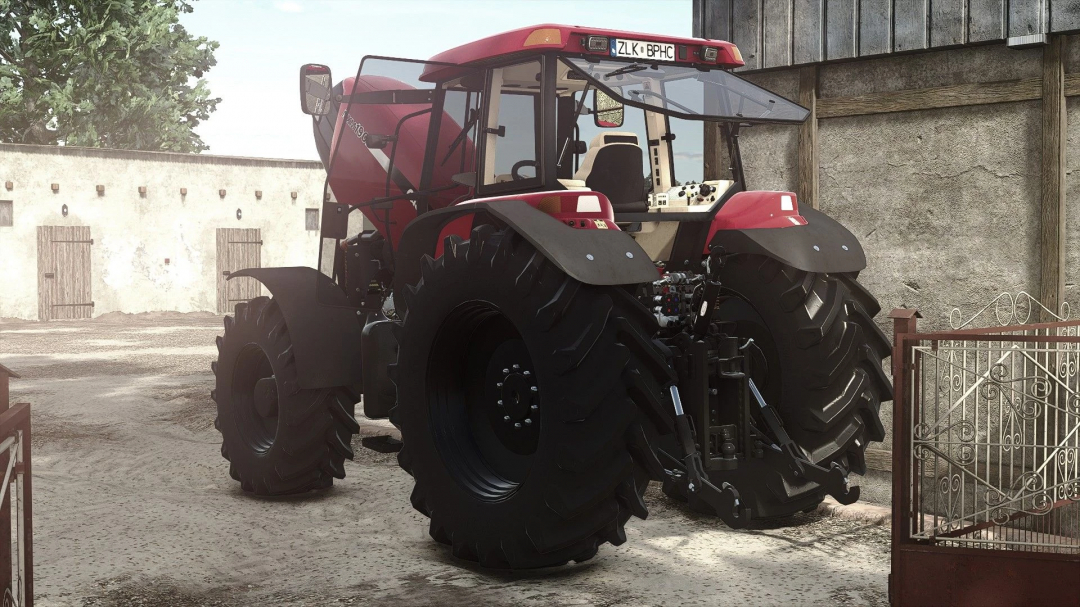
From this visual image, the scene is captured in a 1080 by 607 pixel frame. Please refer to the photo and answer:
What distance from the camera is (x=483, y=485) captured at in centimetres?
486

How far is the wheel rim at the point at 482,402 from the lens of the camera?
4.77 m

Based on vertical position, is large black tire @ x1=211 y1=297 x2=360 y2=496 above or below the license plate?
below

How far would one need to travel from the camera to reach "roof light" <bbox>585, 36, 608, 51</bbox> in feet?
16.0

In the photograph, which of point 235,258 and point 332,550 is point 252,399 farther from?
point 235,258

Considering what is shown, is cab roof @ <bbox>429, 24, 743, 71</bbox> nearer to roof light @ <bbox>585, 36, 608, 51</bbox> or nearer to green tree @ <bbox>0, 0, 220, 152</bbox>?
roof light @ <bbox>585, 36, 608, 51</bbox>

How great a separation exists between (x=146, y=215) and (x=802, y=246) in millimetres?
20239

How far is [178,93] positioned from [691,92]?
29.2 metres

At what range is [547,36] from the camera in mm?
4816

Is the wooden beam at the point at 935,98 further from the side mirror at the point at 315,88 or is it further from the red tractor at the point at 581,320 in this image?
the side mirror at the point at 315,88

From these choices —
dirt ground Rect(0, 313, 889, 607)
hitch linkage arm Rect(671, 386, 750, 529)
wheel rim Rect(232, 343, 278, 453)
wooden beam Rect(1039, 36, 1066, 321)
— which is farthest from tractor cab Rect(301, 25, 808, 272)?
wooden beam Rect(1039, 36, 1066, 321)

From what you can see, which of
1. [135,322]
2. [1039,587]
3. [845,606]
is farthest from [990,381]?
[135,322]

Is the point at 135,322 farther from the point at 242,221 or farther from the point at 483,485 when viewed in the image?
the point at 483,485

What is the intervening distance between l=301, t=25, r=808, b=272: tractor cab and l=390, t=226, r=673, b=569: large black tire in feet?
2.12

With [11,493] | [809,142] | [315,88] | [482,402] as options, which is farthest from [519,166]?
[809,142]
